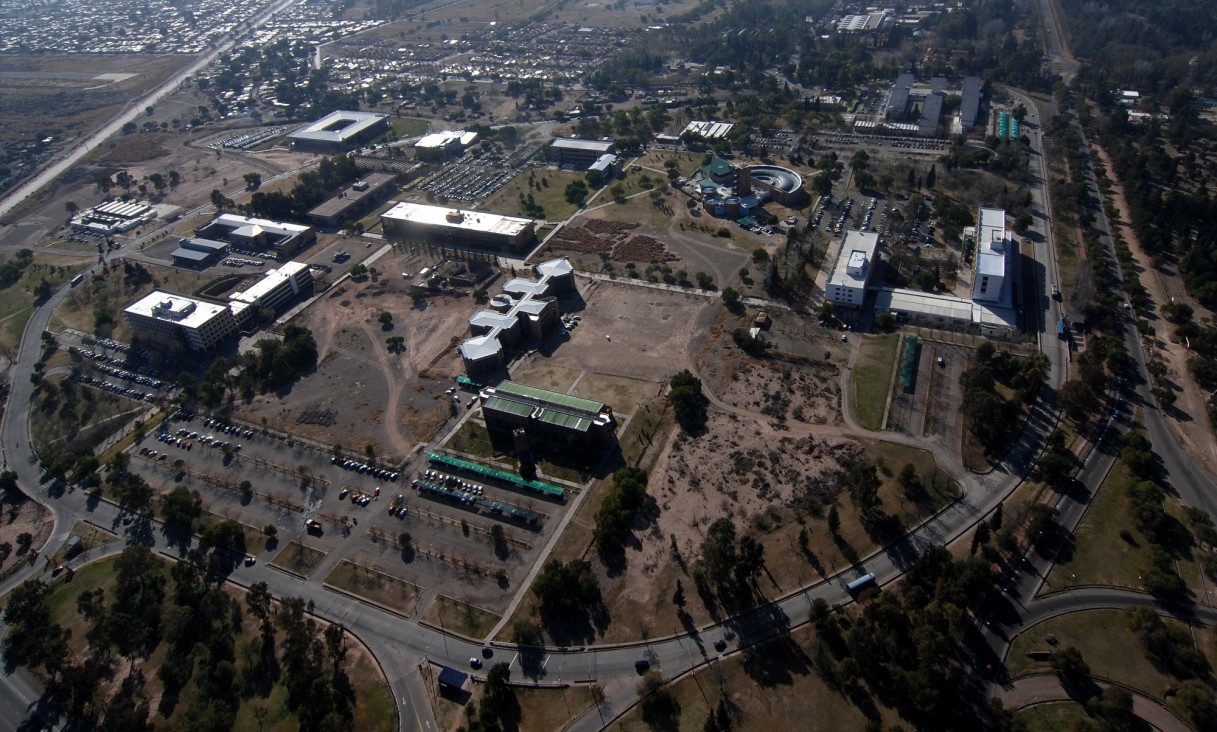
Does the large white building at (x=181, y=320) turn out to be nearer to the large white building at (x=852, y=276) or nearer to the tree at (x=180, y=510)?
the tree at (x=180, y=510)

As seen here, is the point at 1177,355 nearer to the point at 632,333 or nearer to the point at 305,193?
the point at 632,333

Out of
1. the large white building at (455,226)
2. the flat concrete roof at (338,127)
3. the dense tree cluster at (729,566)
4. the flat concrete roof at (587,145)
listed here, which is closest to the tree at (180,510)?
the dense tree cluster at (729,566)

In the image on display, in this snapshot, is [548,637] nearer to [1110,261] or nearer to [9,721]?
[9,721]

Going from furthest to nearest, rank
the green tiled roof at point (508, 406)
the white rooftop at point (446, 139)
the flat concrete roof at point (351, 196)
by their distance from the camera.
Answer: the white rooftop at point (446, 139)
the flat concrete roof at point (351, 196)
the green tiled roof at point (508, 406)

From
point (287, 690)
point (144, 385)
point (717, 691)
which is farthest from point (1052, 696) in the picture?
point (144, 385)

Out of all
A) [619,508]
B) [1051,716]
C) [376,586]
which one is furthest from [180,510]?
[1051,716]

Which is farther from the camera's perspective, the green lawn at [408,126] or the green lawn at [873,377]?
the green lawn at [408,126]

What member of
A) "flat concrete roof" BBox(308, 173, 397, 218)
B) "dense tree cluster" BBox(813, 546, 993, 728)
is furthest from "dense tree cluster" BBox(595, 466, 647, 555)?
"flat concrete roof" BBox(308, 173, 397, 218)

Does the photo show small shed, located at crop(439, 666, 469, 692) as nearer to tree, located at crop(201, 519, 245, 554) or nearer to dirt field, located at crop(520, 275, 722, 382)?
tree, located at crop(201, 519, 245, 554)

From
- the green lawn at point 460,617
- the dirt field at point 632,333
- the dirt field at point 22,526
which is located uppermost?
the dirt field at point 632,333
